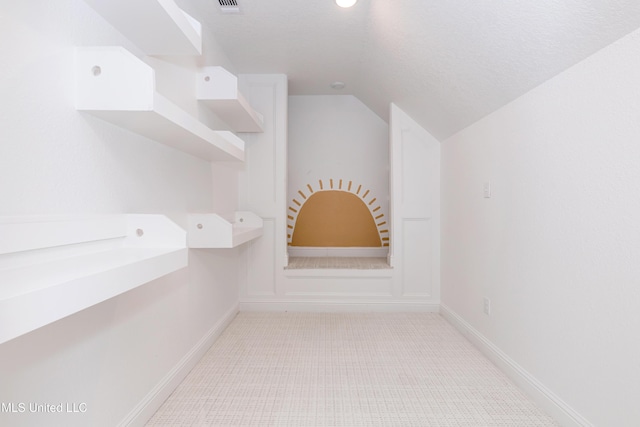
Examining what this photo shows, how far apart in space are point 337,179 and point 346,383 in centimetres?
231

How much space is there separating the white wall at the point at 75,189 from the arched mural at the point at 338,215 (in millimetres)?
2053

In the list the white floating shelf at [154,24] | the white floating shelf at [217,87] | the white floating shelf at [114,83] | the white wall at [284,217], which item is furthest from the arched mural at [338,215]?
the white floating shelf at [114,83]

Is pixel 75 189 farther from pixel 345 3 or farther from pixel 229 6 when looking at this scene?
pixel 345 3

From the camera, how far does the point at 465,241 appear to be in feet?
8.45

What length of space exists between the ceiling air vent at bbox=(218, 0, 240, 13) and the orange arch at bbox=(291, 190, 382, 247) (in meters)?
2.02

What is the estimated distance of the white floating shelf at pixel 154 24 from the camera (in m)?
1.17

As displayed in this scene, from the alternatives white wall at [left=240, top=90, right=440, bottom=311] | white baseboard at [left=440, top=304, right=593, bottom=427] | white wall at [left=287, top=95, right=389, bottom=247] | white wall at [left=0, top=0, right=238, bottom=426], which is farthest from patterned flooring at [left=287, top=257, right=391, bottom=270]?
white wall at [left=0, top=0, right=238, bottom=426]

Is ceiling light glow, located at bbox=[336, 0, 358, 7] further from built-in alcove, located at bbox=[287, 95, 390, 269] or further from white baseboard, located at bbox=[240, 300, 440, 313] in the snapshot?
white baseboard, located at bbox=[240, 300, 440, 313]

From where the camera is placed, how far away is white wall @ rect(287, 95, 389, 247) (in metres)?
3.78

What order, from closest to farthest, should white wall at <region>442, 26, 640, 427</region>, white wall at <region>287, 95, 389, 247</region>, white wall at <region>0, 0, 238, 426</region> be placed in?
1. white wall at <region>0, 0, 238, 426</region>
2. white wall at <region>442, 26, 640, 427</region>
3. white wall at <region>287, 95, 389, 247</region>

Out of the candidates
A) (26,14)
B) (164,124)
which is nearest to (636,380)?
(164,124)

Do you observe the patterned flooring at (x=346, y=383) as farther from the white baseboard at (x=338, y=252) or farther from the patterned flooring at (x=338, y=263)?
the white baseboard at (x=338, y=252)

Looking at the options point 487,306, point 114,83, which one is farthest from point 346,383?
point 114,83

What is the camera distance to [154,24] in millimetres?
1280
